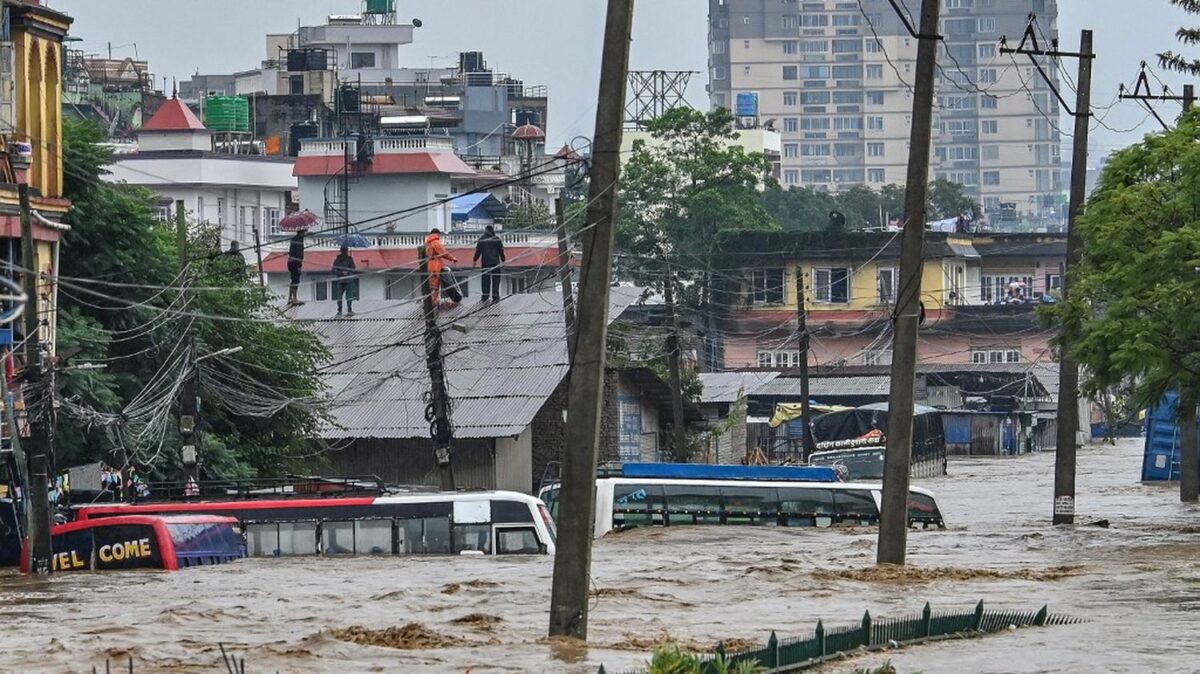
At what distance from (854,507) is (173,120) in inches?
2423

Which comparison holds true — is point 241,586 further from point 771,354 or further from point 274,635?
point 771,354

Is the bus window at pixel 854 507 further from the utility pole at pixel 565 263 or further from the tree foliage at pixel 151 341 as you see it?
the tree foliage at pixel 151 341

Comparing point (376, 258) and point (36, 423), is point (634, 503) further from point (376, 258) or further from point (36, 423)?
point (376, 258)

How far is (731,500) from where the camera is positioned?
43.8 meters

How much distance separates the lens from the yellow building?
41.3m

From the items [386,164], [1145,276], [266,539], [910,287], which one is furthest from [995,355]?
[910,287]

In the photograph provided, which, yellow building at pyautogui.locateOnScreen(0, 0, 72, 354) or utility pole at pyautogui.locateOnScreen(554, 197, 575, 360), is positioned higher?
yellow building at pyautogui.locateOnScreen(0, 0, 72, 354)

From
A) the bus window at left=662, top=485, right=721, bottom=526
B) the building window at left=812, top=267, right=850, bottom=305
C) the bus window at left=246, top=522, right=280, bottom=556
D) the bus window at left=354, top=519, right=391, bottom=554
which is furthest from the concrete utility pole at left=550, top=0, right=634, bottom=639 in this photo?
the building window at left=812, top=267, right=850, bottom=305

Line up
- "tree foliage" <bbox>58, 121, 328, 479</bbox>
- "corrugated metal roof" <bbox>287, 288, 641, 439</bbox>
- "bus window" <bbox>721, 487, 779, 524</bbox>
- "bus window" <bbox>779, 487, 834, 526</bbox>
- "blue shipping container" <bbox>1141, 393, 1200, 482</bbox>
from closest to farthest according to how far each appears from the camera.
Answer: "bus window" <bbox>721, 487, 779, 524</bbox> < "bus window" <bbox>779, 487, 834, 526</bbox> < "tree foliage" <bbox>58, 121, 328, 479</bbox> < "corrugated metal roof" <bbox>287, 288, 641, 439</bbox> < "blue shipping container" <bbox>1141, 393, 1200, 482</bbox>

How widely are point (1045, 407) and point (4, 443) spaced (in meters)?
66.7

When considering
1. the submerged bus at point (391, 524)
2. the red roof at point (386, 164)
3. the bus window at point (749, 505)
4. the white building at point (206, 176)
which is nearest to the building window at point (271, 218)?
the white building at point (206, 176)

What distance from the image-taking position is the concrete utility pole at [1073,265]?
38312 millimetres

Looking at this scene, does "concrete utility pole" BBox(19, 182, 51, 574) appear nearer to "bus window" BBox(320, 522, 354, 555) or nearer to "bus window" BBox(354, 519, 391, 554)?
"bus window" BBox(320, 522, 354, 555)

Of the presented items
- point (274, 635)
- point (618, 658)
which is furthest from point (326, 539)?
point (618, 658)
